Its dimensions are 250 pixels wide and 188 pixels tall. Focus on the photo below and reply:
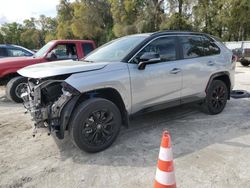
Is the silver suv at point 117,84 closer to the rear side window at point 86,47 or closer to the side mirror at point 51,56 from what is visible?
the side mirror at point 51,56

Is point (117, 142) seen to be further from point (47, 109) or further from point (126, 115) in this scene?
point (47, 109)

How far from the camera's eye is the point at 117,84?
3.98m

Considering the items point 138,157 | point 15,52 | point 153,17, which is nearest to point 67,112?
point 138,157

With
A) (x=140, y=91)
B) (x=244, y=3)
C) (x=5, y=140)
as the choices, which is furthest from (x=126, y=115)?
(x=244, y=3)

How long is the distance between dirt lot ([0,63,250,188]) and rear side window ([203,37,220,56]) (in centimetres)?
135

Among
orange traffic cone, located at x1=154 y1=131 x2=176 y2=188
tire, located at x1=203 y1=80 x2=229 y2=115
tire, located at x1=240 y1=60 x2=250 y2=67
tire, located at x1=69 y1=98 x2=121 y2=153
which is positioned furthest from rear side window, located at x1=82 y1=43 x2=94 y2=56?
tire, located at x1=240 y1=60 x2=250 y2=67

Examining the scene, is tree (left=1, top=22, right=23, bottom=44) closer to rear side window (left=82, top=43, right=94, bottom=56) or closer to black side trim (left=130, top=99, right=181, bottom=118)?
rear side window (left=82, top=43, right=94, bottom=56)

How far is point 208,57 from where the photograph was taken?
5.38m

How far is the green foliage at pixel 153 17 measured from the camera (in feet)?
95.5

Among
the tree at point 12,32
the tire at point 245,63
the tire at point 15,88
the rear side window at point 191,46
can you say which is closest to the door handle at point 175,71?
the rear side window at point 191,46

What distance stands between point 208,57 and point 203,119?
126 centimetres

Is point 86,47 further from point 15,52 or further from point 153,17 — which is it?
point 153,17

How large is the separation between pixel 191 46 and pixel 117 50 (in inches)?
Result: 61.0

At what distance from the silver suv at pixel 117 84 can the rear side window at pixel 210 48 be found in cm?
3
